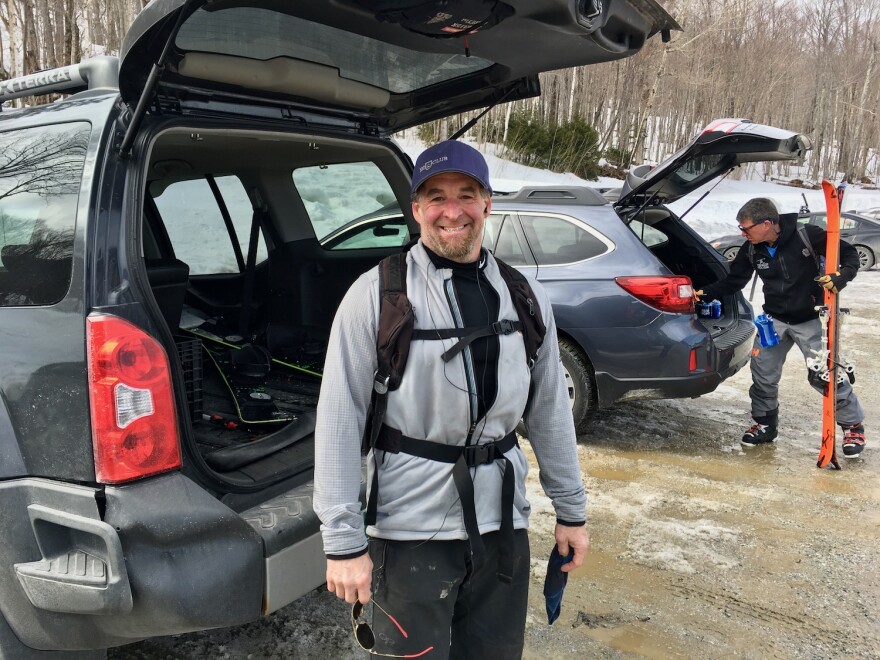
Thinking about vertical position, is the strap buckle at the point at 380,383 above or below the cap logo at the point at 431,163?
below

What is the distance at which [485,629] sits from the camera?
177 centimetres

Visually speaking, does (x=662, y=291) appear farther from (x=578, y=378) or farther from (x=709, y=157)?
(x=709, y=157)

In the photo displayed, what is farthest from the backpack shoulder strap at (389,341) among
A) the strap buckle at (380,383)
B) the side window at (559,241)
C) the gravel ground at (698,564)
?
the side window at (559,241)

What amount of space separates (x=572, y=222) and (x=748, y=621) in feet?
9.07

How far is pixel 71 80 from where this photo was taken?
2.25 m

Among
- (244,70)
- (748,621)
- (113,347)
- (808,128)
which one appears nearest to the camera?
(113,347)

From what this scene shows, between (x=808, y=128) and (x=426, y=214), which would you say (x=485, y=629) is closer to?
(x=426, y=214)

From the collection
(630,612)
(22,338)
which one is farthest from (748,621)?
(22,338)

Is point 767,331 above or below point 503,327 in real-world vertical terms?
below

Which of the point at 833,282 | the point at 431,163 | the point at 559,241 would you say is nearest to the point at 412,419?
the point at 431,163

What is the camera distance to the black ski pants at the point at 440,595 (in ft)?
5.37

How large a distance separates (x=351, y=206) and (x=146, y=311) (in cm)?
224

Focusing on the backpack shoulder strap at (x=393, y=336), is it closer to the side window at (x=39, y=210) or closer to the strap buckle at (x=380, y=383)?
the strap buckle at (x=380, y=383)

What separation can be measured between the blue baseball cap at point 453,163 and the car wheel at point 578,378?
2.95 meters
